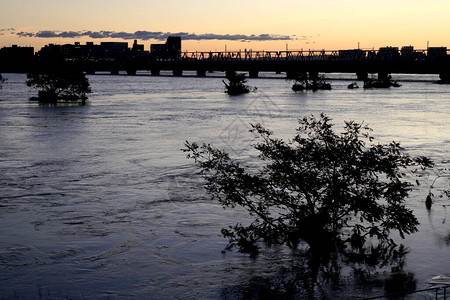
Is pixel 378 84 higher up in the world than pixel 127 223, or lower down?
higher up

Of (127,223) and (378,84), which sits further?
(378,84)

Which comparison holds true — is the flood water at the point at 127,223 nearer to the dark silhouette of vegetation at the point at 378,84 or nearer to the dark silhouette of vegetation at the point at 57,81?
the dark silhouette of vegetation at the point at 57,81

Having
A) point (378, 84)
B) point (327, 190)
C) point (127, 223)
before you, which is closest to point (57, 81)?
point (127, 223)

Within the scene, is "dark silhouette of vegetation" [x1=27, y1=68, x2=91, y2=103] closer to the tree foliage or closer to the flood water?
the flood water

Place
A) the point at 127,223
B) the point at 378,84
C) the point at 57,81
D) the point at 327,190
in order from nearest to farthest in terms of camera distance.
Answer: the point at 327,190
the point at 127,223
the point at 57,81
the point at 378,84

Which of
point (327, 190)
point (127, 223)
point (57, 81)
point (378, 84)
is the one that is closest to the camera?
point (327, 190)

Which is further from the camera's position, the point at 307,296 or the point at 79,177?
the point at 79,177

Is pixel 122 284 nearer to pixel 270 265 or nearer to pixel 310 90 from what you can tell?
pixel 270 265

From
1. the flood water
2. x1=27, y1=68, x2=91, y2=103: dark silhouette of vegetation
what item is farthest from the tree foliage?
x1=27, y1=68, x2=91, y2=103: dark silhouette of vegetation

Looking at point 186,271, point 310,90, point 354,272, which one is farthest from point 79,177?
point 310,90

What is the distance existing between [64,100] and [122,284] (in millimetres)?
101053

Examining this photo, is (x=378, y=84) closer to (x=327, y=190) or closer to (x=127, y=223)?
(x=127, y=223)

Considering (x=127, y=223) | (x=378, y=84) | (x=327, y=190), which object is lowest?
(x=127, y=223)

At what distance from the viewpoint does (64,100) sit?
383ft
